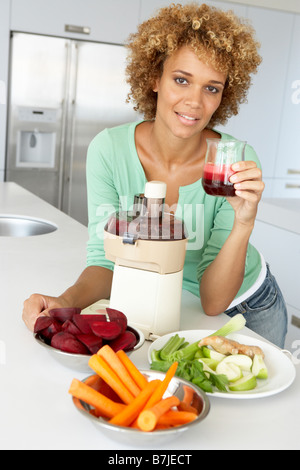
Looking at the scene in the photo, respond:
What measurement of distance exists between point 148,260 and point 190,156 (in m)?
0.52

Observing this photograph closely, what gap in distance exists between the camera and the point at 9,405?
89 cm

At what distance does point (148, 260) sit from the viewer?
1.11m

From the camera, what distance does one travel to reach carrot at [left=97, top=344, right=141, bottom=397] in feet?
2.79

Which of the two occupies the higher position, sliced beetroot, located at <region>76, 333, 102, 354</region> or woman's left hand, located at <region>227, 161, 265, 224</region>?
woman's left hand, located at <region>227, 161, 265, 224</region>

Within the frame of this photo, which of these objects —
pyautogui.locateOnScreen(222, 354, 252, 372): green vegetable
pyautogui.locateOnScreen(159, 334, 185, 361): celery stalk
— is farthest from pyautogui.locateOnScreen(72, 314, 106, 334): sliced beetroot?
pyautogui.locateOnScreen(222, 354, 252, 372): green vegetable

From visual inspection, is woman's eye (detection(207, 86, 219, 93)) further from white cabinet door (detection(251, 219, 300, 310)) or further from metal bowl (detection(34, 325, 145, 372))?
white cabinet door (detection(251, 219, 300, 310))

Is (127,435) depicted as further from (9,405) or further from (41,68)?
(41,68)

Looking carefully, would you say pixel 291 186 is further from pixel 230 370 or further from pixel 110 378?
pixel 110 378

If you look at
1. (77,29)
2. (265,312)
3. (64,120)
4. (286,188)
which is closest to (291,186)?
(286,188)

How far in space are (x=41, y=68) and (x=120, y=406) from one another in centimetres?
352

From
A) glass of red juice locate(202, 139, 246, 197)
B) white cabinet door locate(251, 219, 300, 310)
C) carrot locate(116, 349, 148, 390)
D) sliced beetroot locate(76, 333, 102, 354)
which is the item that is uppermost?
glass of red juice locate(202, 139, 246, 197)

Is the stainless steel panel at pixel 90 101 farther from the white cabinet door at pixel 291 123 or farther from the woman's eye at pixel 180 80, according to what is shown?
the woman's eye at pixel 180 80

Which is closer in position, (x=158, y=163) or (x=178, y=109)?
(x=178, y=109)
